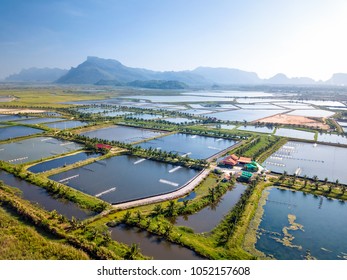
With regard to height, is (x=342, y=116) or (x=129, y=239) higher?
(x=342, y=116)

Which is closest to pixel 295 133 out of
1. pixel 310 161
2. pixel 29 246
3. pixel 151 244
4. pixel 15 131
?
pixel 310 161

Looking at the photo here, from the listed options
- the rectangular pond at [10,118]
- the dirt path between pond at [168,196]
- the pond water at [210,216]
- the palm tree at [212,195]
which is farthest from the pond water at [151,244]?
the rectangular pond at [10,118]

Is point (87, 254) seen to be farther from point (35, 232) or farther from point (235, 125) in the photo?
point (235, 125)

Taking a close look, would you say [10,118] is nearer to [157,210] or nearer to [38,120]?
[38,120]

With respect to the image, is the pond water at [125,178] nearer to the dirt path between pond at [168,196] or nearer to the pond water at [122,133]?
the dirt path between pond at [168,196]

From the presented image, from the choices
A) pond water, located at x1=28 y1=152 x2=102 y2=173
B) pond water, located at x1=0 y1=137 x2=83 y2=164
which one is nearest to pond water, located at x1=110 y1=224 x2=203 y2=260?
pond water, located at x1=28 y1=152 x2=102 y2=173

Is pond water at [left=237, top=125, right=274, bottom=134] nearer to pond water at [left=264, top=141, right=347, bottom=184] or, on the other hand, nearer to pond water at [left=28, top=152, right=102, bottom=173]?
pond water at [left=264, top=141, right=347, bottom=184]

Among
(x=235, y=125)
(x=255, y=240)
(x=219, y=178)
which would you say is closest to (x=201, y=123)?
(x=235, y=125)
